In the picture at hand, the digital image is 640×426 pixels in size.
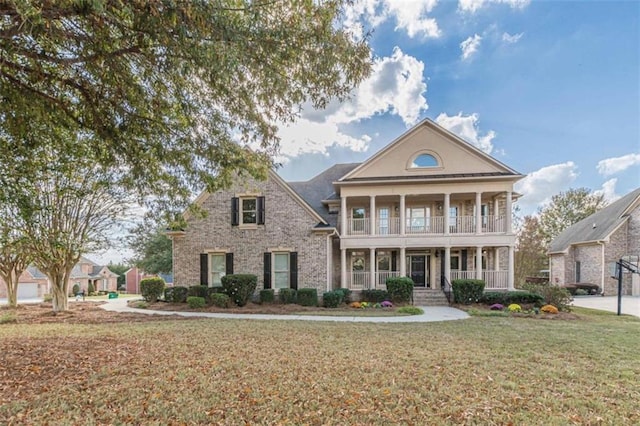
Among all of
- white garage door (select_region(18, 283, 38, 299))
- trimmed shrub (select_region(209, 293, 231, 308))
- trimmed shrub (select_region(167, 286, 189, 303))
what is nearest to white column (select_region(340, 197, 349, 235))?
trimmed shrub (select_region(209, 293, 231, 308))

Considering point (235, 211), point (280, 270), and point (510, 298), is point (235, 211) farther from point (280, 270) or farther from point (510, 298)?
point (510, 298)

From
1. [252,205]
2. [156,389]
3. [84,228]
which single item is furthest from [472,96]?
[84,228]

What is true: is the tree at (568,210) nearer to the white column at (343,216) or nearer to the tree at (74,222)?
the white column at (343,216)

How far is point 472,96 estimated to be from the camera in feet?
52.3

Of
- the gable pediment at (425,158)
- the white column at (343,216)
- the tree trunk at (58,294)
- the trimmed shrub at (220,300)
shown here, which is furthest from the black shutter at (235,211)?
the tree trunk at (58,294)

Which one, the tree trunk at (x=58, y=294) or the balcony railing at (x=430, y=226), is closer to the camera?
the tree trunk at (x=58, y=294)

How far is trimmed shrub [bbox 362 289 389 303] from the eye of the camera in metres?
14.5

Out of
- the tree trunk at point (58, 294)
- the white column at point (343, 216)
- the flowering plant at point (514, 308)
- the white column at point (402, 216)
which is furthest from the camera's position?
the white column at point (343, 216)

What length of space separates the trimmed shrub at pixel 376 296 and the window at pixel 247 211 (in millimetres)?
5948

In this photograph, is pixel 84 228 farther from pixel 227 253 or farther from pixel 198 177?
pixel 198 177

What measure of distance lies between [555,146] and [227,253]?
66.1 ft

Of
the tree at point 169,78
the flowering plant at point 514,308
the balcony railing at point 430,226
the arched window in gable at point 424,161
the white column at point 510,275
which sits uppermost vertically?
the arched window in gable at point 424,161

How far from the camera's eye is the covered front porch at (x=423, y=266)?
15.7 m

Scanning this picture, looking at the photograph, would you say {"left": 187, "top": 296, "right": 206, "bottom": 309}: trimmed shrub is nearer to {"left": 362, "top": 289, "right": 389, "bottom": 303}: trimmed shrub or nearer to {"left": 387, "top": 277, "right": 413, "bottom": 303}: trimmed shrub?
{"left": 362, "top": 289, "right": 389, "bottom": 303}: trimmed shrub
